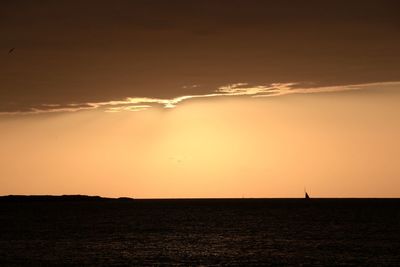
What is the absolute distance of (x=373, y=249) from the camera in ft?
253

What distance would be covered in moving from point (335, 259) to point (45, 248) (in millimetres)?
35811

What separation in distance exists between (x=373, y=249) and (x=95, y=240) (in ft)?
130

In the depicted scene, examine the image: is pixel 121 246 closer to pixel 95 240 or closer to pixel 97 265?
pixel 95 240

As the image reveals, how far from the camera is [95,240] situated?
93500mm

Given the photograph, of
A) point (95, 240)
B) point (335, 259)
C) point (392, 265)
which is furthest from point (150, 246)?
point (392, 265)

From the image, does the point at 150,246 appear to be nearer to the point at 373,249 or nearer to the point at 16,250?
the point at 16,250

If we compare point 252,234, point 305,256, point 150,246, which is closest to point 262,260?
point 305,256

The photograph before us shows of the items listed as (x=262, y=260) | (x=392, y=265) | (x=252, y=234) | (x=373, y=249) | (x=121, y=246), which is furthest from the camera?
(x=252, y=234)

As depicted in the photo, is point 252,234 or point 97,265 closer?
point 97,265

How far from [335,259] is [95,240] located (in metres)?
39.1

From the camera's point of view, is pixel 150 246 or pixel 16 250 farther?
pixel 150 246

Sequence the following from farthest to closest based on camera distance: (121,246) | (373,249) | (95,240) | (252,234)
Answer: (252,234), (95,240), (121,246), (373,249)

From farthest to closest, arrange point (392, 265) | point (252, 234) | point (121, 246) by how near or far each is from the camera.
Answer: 1. point (252, 234)
2. point (121, 246)
3. point (392, 265)

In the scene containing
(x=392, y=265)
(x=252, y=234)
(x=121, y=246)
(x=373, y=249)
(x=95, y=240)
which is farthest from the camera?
(x=252, y=234)
